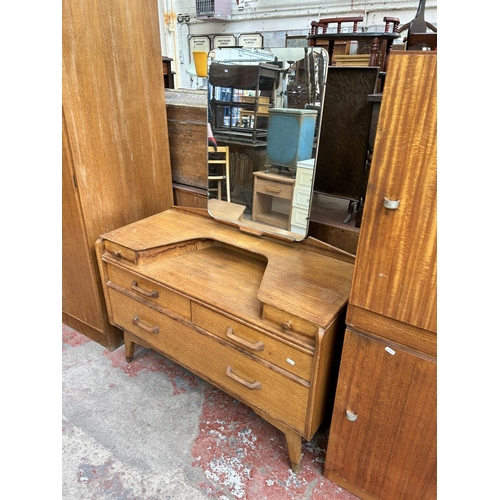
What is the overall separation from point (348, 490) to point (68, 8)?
201 cm

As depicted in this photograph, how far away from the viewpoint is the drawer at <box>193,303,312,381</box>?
1.05 m

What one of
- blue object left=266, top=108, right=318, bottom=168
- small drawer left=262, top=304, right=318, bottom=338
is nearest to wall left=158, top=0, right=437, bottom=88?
blue object left=266, top=108, right=318, bottom=168

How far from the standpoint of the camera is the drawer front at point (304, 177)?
1336 mm

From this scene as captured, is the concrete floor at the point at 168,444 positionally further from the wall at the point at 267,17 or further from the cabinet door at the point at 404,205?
the wall at the point at 267,17

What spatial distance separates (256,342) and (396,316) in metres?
0.45

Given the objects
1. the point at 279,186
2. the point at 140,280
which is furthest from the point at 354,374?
the point at 140,280

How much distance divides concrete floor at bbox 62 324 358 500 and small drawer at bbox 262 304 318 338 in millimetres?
609

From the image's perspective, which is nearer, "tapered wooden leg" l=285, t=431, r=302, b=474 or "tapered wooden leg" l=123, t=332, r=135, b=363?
"tapered wooden leg" l=285, t=431, r=302, b=474

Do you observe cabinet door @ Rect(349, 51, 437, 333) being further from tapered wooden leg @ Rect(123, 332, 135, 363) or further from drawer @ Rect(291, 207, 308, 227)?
tapered wooden leg @ Rect(123, 332, 135, 363)

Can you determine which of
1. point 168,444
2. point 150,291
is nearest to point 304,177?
point 150,291

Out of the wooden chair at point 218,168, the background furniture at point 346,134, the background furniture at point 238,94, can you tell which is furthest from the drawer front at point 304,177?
the wooden chair at point 218,168

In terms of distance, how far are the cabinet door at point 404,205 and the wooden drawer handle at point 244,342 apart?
0.37m

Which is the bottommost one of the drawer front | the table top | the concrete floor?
the concrete floor

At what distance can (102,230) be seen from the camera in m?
1.68
